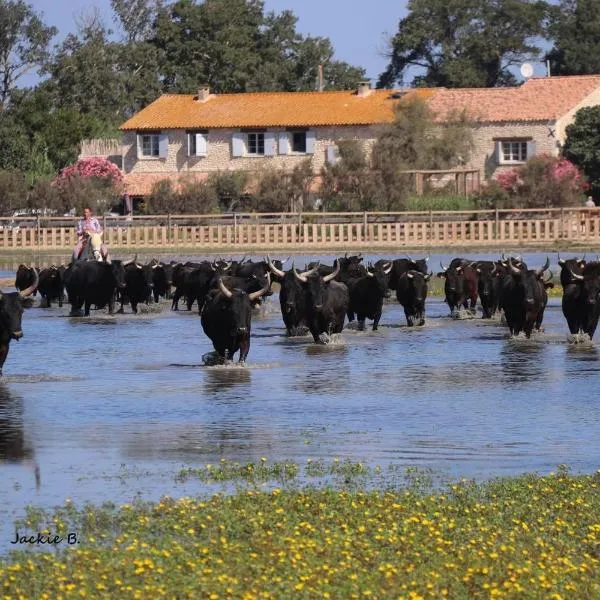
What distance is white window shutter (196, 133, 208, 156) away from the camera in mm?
87250

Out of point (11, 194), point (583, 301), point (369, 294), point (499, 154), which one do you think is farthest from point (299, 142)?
point (583, 301)

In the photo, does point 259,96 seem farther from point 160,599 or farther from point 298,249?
point 160,599

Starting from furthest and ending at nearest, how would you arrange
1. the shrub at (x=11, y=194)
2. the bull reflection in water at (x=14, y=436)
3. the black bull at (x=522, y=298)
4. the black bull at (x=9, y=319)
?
the shrub at (x=11, y=194), the black bull at (x=522, y=298), the black bull at (x=9, y=319), the bull reflection in water at (x=14, y=436)

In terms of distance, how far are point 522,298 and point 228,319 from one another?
6112 mm

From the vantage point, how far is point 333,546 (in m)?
12.4

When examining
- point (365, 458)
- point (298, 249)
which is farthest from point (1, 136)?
point (365, 458)

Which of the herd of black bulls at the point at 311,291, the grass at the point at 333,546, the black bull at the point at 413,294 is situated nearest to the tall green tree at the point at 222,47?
the herd of black bulls at the point at 311,291

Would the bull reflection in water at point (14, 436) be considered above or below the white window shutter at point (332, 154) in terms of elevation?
below

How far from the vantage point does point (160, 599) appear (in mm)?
10961

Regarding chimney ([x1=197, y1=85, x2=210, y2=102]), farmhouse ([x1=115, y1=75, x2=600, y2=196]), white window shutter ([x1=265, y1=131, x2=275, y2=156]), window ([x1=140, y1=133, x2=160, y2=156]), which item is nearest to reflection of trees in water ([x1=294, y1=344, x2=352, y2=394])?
farmhouse ([x1=115, y1=75, x2=600, y2=196])

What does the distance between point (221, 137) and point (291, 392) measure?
2569 inches

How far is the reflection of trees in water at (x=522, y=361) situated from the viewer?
79.8 ft

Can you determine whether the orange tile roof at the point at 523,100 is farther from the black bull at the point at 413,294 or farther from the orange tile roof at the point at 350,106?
the black bull at the point at 413,294

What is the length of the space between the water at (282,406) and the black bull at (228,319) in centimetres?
34
